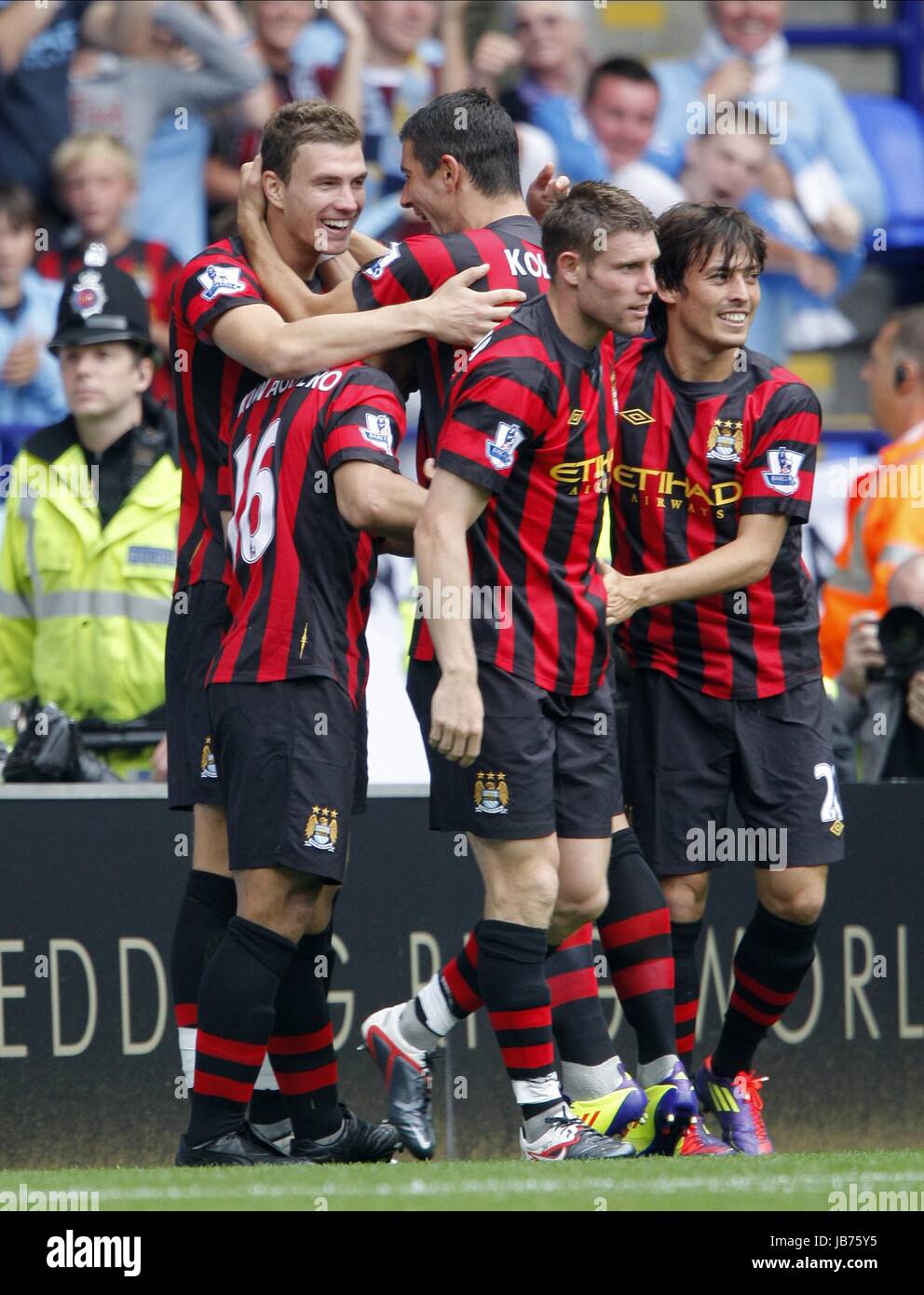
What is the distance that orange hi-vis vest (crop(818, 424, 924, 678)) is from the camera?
653 cm

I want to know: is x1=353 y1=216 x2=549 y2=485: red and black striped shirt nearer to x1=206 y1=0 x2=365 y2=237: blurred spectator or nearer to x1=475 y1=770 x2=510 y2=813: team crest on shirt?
x1=475 y1=770 x2=510 y2=813: team crest on shirt

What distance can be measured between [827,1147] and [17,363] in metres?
3.99

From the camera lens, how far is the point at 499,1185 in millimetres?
3871

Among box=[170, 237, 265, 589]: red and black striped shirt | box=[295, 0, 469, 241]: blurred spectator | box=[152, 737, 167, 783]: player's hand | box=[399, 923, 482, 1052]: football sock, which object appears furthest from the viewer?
box=[295, 0, 469, 241]: blurred spectator

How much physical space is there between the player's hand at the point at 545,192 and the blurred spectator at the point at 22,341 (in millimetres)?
2917

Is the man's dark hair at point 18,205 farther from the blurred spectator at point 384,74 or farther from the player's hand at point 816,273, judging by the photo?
the player's hand at point 816,273

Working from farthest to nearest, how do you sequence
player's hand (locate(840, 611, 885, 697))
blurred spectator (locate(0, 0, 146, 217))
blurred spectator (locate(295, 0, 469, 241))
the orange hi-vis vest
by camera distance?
blurred spectator (locate(295, 0, 469, 241))
blurred spectator (locate(0, 0, 146, 217))
the orange hi-vis vest
player's hand (locate(840, 611, 885, 697))

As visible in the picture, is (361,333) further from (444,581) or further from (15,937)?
(15,937)

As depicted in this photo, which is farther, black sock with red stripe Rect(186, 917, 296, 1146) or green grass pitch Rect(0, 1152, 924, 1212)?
black sock with red stripe Rect(186, 917, 296, 1146)

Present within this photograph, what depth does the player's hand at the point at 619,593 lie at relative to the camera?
466 centimetres

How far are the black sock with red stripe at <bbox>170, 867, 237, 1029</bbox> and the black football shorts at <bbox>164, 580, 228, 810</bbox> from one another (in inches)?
7.2

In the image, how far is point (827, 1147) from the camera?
586cm

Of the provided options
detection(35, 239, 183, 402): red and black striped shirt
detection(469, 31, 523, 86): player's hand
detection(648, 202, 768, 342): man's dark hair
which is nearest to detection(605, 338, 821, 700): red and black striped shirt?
detection(648, 202, 768, 342): man's dark hair
